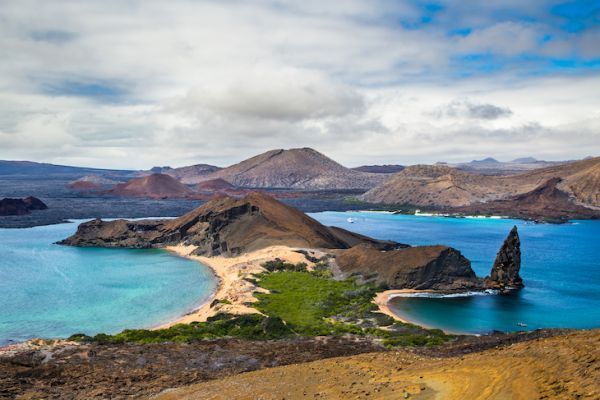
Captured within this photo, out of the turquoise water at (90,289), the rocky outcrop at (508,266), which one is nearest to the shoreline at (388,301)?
the rocky outcrop at (508,266)

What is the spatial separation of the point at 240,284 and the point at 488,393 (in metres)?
44.6

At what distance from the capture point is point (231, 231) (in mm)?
95438

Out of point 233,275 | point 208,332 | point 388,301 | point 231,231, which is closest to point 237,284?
point 233,275

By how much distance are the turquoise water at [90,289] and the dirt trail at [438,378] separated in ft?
88.4

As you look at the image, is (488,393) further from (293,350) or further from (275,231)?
(275,231)

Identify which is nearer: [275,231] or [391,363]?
[391,363]

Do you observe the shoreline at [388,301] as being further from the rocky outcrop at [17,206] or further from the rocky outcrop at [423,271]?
the rocky outcrop at [17,206]

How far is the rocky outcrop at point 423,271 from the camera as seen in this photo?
6431 centimetres

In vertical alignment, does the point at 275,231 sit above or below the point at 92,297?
above

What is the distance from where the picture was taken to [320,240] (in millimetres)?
88000

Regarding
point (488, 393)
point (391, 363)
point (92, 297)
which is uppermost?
point (488, 393)

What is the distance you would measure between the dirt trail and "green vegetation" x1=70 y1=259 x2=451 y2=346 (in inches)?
499

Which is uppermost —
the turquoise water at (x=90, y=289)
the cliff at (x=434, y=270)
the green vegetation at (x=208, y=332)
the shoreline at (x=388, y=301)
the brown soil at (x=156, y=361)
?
the cliff at (x=434, y=270)

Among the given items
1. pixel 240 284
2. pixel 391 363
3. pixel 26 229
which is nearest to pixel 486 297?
pixel 240 284
